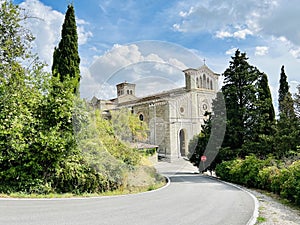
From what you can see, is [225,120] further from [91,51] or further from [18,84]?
[18,84]

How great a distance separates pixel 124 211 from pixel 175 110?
22.5 meters

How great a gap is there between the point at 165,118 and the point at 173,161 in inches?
187

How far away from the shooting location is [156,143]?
2797cm

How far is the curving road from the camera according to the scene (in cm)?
558

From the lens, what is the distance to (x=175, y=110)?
94.1 ft

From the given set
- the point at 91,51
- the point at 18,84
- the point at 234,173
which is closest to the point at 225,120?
the point at 234,173

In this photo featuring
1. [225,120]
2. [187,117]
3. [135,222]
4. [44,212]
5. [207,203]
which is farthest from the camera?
[187,117]

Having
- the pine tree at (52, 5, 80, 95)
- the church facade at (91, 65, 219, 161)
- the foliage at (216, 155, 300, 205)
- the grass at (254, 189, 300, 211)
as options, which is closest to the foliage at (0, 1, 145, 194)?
the pine tree at (52, 5, 80, 95)

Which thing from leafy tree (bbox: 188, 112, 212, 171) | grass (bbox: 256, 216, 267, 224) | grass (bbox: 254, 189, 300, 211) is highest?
leafy tree (bbox: 188, 112, 212, 171)

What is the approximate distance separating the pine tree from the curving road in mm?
5955

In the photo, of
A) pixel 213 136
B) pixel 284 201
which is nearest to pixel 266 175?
pixel 284 201

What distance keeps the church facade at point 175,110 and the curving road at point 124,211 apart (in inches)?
728

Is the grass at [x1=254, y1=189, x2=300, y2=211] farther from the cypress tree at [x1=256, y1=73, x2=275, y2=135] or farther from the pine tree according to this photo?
the pine tree

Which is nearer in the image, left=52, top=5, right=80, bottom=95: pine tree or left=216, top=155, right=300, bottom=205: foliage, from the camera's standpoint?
left=216, top=155, right=300, bottom=205: foliage
